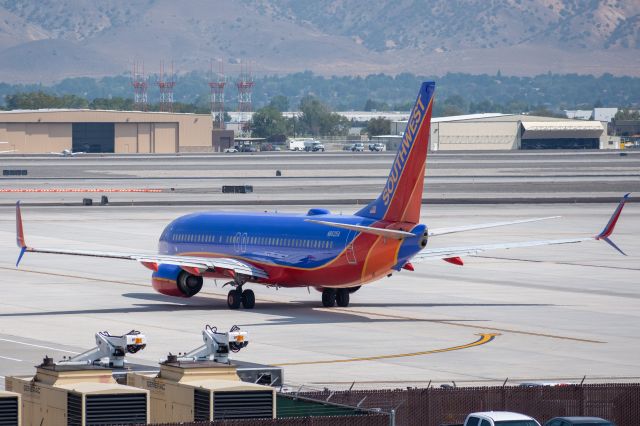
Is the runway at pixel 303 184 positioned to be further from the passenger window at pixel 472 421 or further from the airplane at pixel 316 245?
the passenger window at pixel 472 421

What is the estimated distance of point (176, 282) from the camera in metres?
58.1

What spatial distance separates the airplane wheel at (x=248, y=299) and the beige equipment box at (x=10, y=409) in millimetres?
31727

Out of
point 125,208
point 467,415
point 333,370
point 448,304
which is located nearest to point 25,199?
point 125,208

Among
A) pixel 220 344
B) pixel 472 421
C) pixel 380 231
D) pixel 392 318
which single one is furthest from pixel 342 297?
pixel 220 344

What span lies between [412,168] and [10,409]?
92.9 ft

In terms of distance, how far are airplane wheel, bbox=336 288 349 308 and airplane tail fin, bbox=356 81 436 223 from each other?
598cm

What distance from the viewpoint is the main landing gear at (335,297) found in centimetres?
5700

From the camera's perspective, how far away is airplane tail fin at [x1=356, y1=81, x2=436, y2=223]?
2021 inches

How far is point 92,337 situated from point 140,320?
516cm

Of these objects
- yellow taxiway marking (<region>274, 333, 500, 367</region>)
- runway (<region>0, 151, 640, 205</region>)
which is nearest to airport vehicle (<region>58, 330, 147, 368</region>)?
yellow taxiway marking (<region>274, 333, 500, 367</region>)

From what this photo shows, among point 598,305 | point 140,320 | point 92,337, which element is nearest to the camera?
point 92,337

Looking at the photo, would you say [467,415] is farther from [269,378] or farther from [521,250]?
[521,250]

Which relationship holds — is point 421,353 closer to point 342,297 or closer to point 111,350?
point 342,297

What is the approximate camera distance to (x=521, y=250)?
8456 cm
